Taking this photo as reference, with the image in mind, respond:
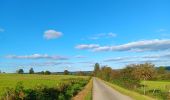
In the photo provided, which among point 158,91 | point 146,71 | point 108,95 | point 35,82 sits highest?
point 146,71

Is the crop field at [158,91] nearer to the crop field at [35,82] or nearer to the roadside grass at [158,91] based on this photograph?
the roadside grass at [158,91]

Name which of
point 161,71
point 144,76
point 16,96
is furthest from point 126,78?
point 161,71

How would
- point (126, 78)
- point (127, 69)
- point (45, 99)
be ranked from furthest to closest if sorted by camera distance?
point (127, 69) → point (126, 78) → point (45, 99)

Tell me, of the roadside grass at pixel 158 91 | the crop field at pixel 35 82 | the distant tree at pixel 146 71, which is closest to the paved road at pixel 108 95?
the roadside grass at pixel 158 91

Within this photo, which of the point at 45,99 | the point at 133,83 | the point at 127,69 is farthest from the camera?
the point at 127,69

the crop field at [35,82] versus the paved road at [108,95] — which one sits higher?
the crop field at [35,82]

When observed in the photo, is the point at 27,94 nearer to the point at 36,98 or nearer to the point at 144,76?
the point at 36,98

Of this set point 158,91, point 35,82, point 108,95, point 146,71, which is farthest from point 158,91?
point 35,82

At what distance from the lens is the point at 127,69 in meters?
80.8

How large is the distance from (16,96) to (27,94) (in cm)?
218

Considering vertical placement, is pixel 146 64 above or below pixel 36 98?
above

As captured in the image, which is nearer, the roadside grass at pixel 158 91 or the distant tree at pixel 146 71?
the roadside grass at pixel 158 91

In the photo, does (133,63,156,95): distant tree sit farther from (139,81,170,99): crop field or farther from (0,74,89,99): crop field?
(0,74,89,99): crop field

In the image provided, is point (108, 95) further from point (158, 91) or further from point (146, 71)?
point (146, 71)
